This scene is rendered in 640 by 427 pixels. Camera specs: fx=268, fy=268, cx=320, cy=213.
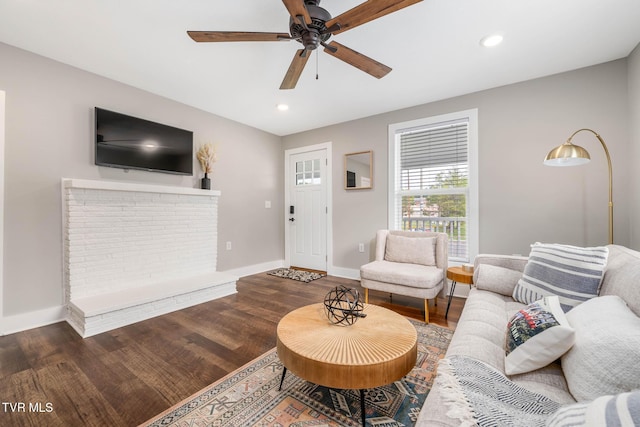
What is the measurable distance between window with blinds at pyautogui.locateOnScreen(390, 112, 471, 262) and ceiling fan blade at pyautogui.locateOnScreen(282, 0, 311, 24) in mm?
2452

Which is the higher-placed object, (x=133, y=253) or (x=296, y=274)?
(x=133, y=253)

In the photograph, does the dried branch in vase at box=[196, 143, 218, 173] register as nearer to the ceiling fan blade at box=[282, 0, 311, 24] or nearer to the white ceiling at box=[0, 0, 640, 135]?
the white ceiling at box=[0, 0, 640, 135]

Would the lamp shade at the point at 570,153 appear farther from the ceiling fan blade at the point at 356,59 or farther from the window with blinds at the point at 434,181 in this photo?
the ceiling fan blade at the point at 356,59

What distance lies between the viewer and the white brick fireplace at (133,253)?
2.51m

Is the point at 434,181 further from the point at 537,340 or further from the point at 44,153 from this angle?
the point at 44,153

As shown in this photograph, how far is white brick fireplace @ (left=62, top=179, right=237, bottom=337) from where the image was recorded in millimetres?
2506

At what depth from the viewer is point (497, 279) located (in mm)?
2033

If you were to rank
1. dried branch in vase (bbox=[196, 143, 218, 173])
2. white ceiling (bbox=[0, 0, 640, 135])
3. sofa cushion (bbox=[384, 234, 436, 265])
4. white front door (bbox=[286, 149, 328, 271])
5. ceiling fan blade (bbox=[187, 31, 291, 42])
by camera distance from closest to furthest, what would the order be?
ceiling fan blade (bbox=[187, 31, 291, 42]), white ceiling (bbox=[0, 0, 640, 135]), sofa cushion (bbox=[384, 234, 436, 265]), dried branch in vase (bbox=[196, 143, 218, 173]), white front door (bbox=[286, 149, 328, 271])

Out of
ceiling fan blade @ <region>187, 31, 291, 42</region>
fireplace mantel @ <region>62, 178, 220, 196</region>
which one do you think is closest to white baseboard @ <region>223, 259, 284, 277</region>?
fireplace mantel @ <region>62, 178, 220, 196</region>

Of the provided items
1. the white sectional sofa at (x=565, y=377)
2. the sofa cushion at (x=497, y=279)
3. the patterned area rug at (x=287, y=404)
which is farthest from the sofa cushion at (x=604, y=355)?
the sofa cushion at (x=497, y=279)

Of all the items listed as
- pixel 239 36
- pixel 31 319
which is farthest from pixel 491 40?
pixel 31 319

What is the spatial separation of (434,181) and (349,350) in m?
2.73

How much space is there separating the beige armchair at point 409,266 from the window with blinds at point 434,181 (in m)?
0.46

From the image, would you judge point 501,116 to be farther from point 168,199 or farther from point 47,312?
point 47,312
